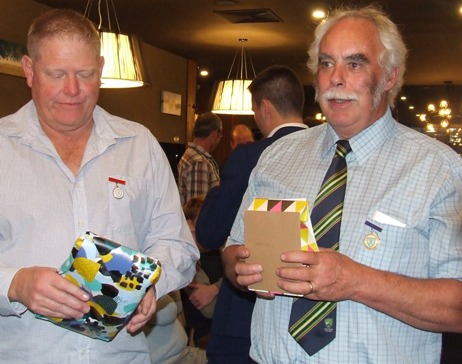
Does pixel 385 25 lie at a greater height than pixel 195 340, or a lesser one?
greater

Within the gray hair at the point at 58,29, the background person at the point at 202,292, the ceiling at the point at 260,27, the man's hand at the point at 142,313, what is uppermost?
the ceiling at the point at 260,27

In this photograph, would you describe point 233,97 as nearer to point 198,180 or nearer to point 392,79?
point 198,180

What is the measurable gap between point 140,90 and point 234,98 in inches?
123

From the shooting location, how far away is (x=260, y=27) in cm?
811

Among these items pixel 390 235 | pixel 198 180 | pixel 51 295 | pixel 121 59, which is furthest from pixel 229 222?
pixel 198 180

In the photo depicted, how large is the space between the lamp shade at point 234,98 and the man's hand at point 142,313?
191 inches

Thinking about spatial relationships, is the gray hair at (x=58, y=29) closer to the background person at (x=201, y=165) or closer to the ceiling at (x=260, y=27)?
the background person at (x=201, y=165)

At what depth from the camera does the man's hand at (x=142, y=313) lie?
1.72 metres

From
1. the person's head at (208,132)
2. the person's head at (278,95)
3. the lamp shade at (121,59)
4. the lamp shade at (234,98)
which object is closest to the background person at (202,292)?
the person's head at (278,95)

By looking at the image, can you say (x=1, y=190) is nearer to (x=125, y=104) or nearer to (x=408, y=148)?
(x=408, y=148)

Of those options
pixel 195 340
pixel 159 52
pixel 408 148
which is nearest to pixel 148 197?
pixel 408 148

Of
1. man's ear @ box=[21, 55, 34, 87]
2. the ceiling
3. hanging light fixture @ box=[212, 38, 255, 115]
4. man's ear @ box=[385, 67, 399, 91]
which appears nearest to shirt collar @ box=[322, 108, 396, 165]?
man's ear @ box=[385, 67, 399, 91]

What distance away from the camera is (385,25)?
6.50 feet

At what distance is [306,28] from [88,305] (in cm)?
718
